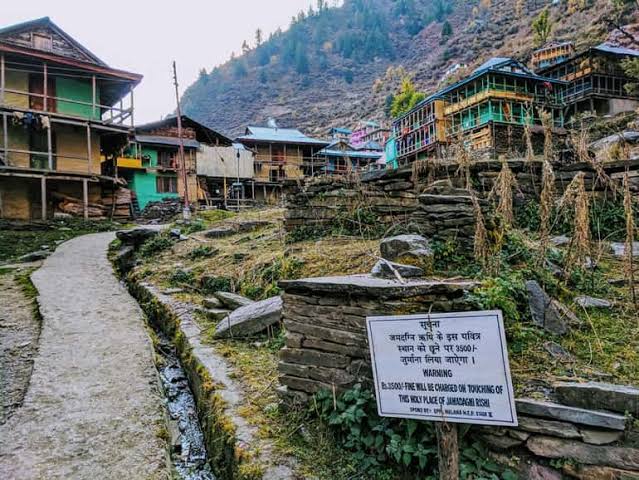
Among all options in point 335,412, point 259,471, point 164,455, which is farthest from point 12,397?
point 335,412

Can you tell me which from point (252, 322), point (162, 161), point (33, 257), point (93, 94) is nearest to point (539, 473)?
point (252, 322)

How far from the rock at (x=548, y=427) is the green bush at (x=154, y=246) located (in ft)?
30.7

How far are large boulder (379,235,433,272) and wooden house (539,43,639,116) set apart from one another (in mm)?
31553

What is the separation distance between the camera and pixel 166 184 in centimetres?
2752

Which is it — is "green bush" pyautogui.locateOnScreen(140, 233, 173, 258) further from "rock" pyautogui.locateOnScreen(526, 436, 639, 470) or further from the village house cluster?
"rock" pyautogui.locateOnScreen(526, 436, 639, 470)

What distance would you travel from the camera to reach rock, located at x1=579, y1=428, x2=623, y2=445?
6.32ft

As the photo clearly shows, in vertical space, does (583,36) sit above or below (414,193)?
above

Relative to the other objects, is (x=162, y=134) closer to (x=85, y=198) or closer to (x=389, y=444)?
(x=85, y=198)

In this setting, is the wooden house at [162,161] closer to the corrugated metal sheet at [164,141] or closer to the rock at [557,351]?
the corrugated metal sheet at [164,141]

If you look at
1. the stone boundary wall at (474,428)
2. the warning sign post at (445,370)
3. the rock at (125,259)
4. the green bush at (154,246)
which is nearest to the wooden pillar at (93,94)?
the rock at (125,259)

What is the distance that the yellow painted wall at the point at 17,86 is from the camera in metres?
16.1

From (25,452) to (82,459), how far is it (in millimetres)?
397

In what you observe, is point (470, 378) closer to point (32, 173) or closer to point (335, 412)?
point (335, 412)

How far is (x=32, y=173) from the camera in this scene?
15883mm
